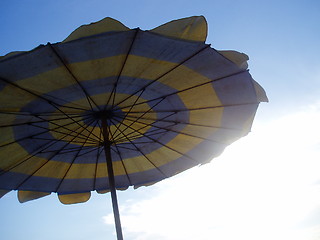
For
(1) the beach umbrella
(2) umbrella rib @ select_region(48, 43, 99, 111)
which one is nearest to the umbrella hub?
(1) the beach umbrella

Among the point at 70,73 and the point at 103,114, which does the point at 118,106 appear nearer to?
the point at 103,114

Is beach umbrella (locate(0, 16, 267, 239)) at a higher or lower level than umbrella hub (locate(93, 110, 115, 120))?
lower

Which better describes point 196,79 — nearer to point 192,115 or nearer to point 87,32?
point 192,115

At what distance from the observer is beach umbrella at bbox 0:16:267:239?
3.70 meters

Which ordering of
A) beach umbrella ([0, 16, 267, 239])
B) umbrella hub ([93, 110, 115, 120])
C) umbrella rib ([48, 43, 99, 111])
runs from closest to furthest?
umbrella rib ([48, 43, 99, 111]), beach umbrella ([0, 16, 267, 239]), umbrella hub ([93, 110, 115, 120])

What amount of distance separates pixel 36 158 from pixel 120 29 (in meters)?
4.12

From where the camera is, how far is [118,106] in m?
5.72

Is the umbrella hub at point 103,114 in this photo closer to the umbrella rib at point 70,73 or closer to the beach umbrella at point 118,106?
the beach umbrella at point 118,106

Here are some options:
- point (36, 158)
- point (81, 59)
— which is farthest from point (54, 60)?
point (36, 158)

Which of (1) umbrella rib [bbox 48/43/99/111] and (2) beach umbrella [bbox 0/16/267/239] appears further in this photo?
(2) beach umbrella [bbox 0/16/267/239]

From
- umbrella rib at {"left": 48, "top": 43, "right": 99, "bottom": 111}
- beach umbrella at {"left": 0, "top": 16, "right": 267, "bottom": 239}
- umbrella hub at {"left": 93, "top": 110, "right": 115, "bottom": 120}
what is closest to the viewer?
umbrella rib at {"left": 48, "top": 43, "right": 99, "bottom": 111}

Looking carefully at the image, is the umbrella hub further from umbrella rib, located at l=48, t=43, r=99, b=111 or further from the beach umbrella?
umbrella rib, located at l=48, t=43, r=99, b=111

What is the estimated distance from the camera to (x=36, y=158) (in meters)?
6.29

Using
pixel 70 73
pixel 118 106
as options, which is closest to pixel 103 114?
pixel 118 106
